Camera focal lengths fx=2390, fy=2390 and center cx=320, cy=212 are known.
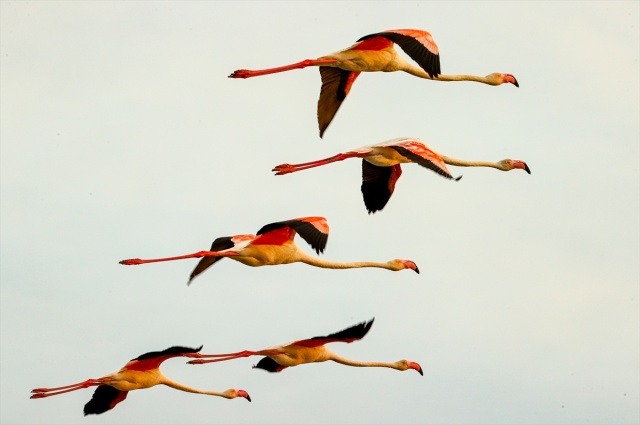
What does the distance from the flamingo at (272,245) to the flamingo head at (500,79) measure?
5.86m

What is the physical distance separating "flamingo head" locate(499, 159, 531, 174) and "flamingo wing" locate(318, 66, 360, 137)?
3.92 meters

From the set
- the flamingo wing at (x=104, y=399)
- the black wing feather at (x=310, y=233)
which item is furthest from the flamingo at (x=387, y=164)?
the flamingo wing at (x=104, y=399)

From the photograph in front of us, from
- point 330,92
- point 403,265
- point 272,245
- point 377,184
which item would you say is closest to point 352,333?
point 272,245

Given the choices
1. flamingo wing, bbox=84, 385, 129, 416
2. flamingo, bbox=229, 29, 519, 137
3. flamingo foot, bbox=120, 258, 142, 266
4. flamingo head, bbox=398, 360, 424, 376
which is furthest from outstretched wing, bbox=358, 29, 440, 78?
flamingo wing, bbox=84, 385, 129, 416

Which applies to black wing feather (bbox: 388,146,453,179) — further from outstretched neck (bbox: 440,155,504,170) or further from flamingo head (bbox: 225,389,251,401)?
flamingo head (bbox: 225,389,251,401)

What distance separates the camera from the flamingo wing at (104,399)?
52094mm

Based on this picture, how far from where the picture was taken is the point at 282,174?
A: 5000 centimetres

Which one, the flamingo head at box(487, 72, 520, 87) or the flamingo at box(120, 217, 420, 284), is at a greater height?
the flamingo head at box(487, 72, 520, 87)

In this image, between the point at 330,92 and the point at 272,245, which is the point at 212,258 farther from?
the point at 330,92

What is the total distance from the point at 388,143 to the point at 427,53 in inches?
156

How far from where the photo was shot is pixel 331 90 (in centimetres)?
5394

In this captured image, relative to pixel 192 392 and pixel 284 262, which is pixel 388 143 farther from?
pixel 192 392

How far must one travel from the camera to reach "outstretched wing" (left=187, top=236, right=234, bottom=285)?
→ 165 feet

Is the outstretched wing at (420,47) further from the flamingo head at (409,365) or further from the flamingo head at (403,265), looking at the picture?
the flamingo head at (409,365)
